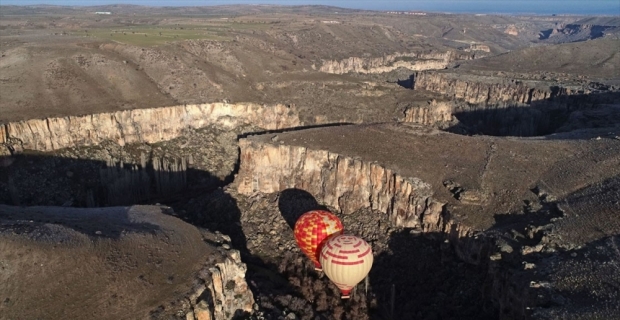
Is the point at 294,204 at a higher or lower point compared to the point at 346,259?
lower

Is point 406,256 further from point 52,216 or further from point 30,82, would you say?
point 30,82

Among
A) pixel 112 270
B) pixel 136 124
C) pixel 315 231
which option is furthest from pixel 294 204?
pixel 136 124

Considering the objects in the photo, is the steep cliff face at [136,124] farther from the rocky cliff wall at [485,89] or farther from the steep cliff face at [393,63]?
the steep cliff face at [393,63]

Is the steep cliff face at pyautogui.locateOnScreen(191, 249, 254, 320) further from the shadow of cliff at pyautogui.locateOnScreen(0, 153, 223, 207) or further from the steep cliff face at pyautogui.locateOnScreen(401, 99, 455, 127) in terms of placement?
the steep cliff face at pyautogui.locateOnScreen(401, 99, 455, 127)

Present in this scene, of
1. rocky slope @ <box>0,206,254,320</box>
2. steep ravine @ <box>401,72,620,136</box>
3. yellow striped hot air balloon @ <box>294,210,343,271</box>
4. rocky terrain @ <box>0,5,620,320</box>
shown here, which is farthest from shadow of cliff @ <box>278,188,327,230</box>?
steep ravine @ <box>401,72,620,136</box>

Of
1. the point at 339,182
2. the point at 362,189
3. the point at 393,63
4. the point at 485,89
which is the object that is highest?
the point at 393,63

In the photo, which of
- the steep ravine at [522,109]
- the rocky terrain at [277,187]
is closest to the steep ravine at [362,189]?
the rocky terrain at [277,187]

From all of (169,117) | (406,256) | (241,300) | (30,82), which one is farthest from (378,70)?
(241,300)

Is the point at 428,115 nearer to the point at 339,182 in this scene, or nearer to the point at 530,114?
the point at 530,114
